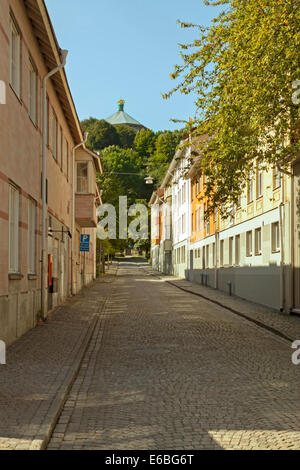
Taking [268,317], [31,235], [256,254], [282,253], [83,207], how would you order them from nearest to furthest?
[31,235] < [268,317] < [282,253] < [256,254] < [83,207]

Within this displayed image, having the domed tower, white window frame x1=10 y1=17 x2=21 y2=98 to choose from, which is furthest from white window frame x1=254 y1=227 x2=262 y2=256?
the domed tower

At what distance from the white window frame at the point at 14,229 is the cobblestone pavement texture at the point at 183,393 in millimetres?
2298

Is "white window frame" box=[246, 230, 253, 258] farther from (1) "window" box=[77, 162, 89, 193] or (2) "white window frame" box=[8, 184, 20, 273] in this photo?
(2) "white window frame" box=[8, 184, 20, 273]

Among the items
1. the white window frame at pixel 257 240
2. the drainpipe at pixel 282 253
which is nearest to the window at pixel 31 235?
the drainpipe at pixel 282 253

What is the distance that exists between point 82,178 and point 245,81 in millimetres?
17301

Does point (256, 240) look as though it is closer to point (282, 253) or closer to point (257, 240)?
point (257, 240)

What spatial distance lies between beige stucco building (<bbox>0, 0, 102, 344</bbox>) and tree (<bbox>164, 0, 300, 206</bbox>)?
3.28m

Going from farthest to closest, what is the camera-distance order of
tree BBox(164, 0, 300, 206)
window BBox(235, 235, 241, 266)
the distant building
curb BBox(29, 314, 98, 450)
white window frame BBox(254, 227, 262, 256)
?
window BBox(235, 235, 241, 266) < white window frame BBox(254, 227, 262, 256) < the distant building < tree BBox(164, 0, 300, 206) < curb BBox(29, 314, 98, 450)

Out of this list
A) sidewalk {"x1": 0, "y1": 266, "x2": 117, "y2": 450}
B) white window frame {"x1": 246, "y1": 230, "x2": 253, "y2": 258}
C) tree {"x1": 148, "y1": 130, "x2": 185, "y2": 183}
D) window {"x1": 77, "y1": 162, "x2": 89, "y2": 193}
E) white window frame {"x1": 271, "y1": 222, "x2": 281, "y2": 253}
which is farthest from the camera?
tree {"x1": 148, "y1": 130, "x2": 185, "y2": 183}

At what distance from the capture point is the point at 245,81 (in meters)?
11.4

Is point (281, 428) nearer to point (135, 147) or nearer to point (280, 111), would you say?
point (280, 111)

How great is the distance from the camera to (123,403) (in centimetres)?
681

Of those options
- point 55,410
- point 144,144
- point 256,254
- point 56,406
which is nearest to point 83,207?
point 256,254

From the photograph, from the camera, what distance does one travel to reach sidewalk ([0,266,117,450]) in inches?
210
